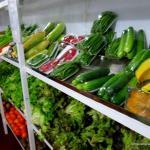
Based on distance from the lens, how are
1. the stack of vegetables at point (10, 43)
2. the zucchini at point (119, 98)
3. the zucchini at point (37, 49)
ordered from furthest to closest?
the stack of vegetables at point (10, 43) < the zucchini at point (37, 49) < the zucchini at point (119, 98)

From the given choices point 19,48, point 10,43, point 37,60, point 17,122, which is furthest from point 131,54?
point 17,122

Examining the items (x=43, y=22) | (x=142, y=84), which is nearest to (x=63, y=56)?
(x=142, y=84)

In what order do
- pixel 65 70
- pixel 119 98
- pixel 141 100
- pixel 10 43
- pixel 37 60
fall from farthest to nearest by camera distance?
pixel 10 43 < pixel 37 60 < pixel 65 70 < pixel 119 98 < pixel 141 100

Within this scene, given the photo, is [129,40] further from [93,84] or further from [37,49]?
[37,49]

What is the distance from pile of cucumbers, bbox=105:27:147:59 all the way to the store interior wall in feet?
0.17

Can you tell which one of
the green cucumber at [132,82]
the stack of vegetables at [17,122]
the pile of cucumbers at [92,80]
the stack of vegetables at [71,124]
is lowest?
the stack of vegetables at [17,122]

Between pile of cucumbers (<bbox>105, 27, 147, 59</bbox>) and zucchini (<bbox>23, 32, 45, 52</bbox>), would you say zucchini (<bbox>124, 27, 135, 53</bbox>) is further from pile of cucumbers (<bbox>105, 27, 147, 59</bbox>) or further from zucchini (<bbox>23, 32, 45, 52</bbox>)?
zucchini (<bbox>23, 32, 45, 52</bbox>)

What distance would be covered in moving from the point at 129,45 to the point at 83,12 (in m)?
0.64

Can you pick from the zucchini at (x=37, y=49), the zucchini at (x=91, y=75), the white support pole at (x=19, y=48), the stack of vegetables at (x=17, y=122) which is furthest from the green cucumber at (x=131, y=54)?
the stack of vegetables at (x=17, y=122)

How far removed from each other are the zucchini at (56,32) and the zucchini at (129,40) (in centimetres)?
83

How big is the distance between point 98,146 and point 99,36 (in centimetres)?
61

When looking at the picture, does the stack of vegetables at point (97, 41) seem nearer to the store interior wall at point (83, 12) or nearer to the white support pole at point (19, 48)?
the store interior wall at point (83, 12)

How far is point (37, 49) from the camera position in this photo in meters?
1.77

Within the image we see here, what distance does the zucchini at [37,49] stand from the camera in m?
1.71
